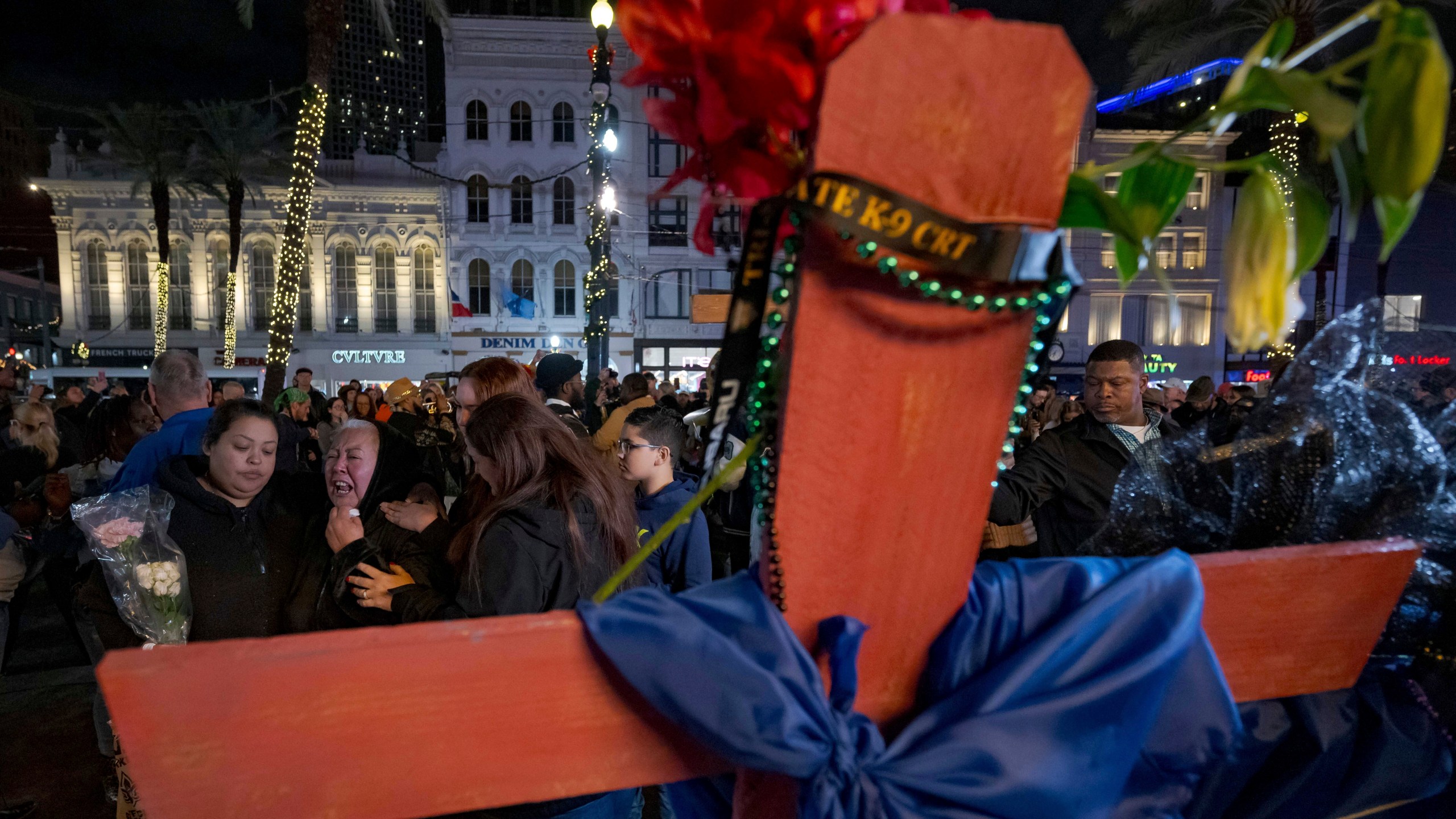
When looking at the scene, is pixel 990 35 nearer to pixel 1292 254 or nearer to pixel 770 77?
pixel 770 77

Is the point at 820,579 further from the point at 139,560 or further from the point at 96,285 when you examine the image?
the point at 96,285

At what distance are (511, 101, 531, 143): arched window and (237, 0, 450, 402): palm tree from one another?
1520cm

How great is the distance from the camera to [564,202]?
91.5 feet

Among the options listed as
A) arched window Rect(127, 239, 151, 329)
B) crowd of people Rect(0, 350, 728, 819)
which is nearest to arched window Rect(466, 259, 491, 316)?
arched window Rect(127, 239, 151, 329)

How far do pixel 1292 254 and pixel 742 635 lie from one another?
69 cm

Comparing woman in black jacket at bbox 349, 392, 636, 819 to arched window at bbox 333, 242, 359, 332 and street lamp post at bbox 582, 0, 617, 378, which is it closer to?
street lamp post at bbox 582, 0, 617, 378

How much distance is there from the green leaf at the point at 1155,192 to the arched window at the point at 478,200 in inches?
1144

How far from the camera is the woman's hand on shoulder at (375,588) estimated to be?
228 centimetres

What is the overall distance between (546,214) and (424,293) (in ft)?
18.6

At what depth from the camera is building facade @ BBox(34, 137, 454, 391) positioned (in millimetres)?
27547

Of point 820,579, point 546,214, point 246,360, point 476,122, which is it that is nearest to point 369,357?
point 246,360

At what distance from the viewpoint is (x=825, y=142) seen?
27.5 inches

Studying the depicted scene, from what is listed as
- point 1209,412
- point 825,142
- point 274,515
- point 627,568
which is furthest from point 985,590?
point 1209,412

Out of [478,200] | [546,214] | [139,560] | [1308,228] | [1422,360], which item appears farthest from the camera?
[478,200]
